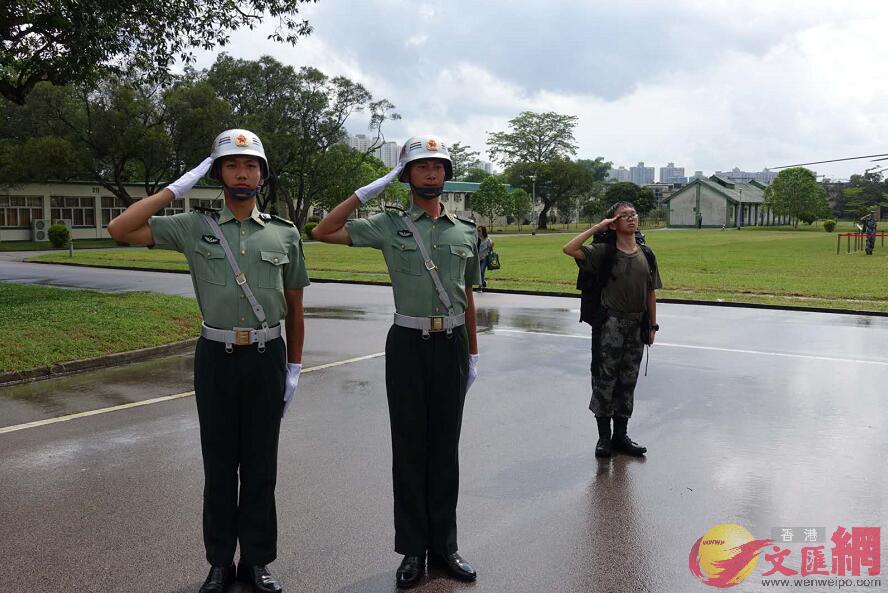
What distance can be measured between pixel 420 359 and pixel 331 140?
2101 inches

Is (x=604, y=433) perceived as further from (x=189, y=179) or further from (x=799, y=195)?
(x=799, y=195)

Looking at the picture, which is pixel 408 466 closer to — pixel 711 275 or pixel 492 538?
pixel 492 538

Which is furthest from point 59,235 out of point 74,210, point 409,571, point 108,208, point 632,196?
point 632,196

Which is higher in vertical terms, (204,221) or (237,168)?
(237,168)

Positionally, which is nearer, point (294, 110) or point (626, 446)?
point (626, 446)

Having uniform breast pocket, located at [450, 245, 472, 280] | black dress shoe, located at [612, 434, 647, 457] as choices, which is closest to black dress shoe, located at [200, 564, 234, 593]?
uniform breast pocket, located at [450, 245, 472, 280]

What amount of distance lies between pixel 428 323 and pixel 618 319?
2.42 m

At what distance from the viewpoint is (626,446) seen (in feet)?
19.4

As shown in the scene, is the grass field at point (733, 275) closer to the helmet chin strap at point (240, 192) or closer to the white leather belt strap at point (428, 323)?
the white leather belt strap at point (428, 323)

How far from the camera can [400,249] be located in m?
3.90

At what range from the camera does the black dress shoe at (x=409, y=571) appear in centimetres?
374

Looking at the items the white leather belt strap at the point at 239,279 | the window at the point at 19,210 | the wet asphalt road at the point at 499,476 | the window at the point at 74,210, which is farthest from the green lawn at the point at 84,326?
the window at the point at 74,210

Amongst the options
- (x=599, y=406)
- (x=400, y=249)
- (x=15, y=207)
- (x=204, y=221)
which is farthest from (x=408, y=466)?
(x=15, y=207)

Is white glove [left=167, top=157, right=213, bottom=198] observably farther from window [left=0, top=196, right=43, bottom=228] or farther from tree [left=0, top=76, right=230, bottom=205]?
window [left=0, top=196, right=43, bottom=228]
